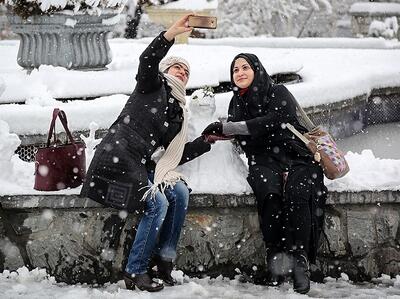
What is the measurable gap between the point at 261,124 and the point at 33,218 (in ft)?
4.80

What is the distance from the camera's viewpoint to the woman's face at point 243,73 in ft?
15.3

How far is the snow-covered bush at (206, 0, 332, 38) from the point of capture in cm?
2508

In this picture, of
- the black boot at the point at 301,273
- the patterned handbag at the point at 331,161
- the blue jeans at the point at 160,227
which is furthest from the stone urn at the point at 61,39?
the black boot at the point at 301,273

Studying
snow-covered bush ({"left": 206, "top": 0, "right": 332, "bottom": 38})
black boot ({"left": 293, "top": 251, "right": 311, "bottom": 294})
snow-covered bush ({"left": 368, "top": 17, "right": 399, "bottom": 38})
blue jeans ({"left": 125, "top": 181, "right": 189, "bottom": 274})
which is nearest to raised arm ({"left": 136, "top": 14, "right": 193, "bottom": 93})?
blue jeans ({"left": 125, "top": 181, "right": 189, "bottom": 274})

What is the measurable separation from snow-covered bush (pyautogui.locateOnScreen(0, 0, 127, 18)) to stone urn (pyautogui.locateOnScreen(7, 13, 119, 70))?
0.19 feet

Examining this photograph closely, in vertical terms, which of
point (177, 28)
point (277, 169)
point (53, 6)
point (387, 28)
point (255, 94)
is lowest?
point (277, 169)

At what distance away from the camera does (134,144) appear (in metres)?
4.28

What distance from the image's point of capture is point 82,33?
25.0ft

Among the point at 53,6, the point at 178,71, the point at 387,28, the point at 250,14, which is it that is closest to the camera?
the point at 178,71

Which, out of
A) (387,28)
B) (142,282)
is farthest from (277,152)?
(387,28)

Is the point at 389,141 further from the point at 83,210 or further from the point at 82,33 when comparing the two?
the point at 83,210

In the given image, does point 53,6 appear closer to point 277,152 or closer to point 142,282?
point 277,152

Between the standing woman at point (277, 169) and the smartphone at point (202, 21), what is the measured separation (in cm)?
47

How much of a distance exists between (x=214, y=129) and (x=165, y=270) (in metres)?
0.90
